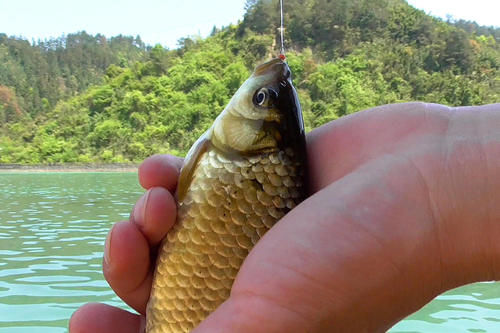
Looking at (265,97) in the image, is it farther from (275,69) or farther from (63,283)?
(63,283)

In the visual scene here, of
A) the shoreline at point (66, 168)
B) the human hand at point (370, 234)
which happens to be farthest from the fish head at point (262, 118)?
the shoreline at point (66, 168)

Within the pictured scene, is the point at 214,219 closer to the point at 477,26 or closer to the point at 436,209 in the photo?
the point at 436,209

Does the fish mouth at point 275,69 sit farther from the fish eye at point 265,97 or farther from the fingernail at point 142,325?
the fingernail at point 142,325

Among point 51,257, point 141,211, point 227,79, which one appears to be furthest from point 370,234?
point 227,79

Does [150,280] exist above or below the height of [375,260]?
below

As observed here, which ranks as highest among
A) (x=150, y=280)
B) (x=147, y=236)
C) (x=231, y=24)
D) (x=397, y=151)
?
(x=231, y=24)

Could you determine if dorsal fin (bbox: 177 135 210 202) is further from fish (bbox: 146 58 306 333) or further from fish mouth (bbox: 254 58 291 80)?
fish mouth (bbox: 254 58 291 80)

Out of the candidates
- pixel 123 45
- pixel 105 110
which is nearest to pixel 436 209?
pixel 105 110
